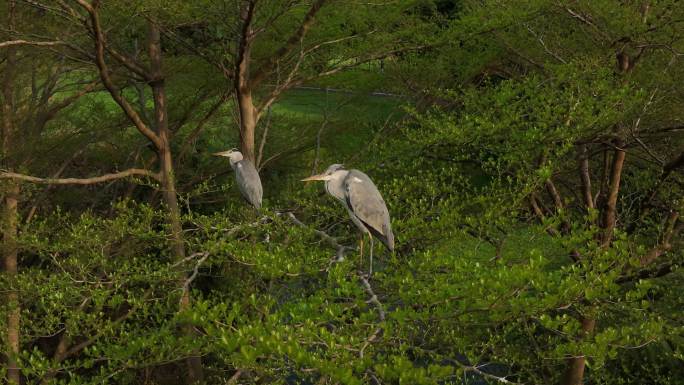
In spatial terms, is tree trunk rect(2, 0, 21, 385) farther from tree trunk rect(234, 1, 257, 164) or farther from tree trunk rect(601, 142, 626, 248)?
tree trunk rect(601, 142, 626, 248)

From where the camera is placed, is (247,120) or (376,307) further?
(247,120)

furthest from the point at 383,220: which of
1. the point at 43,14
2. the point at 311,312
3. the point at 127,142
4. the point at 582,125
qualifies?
the point at 127,142

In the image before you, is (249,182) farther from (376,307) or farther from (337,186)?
(376,307)

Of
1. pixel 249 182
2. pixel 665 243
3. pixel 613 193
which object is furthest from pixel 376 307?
pixel 613 193

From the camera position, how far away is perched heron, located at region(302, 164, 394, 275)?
6.59 m

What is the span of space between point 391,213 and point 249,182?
7.11 feet

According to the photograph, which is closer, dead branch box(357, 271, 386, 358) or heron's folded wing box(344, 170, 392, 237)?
dead branch box(357, 271, 386, 358)

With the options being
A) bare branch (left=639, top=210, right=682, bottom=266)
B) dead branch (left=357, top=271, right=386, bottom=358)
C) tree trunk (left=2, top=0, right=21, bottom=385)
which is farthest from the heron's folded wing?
tree trunk (left=2, top=0, right=21, bottom=385)

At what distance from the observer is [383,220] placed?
260 inches

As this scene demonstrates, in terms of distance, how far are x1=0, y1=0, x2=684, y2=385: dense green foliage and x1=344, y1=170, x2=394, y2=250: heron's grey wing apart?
0.25m

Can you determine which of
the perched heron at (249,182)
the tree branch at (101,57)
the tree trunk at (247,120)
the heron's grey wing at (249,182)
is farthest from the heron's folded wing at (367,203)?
the tree trunk at (247,120)

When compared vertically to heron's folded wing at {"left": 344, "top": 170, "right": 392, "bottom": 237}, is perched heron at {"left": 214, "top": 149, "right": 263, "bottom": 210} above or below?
below

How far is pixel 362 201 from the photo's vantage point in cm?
676

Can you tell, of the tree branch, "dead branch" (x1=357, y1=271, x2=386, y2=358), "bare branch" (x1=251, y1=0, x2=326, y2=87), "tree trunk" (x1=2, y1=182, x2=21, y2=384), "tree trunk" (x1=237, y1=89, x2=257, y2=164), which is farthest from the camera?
"tree trunk" (x1=237, y1=89, x2=257, y2=164)
